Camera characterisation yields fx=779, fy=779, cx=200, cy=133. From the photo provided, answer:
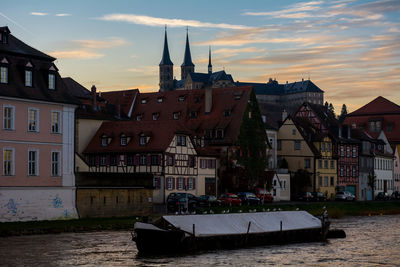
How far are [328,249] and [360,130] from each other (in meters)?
75.1

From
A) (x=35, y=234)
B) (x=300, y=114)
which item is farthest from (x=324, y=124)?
(x=35, y=234)

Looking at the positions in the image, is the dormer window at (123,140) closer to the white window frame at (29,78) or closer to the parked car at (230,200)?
the parked car at (230,200)

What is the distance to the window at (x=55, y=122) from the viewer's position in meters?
56.6

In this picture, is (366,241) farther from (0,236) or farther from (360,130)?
(360,130)

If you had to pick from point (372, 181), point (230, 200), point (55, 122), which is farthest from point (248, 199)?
point (372, 181)

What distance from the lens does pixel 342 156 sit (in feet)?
363

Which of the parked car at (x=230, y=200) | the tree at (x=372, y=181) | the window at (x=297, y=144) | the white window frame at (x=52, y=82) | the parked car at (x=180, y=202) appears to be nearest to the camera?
the white window frame at (x=52, y=82)

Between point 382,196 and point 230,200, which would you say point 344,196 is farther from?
point 230,200

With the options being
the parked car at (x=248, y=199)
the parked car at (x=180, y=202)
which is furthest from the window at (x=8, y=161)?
the parked car at (x=248, y=199)

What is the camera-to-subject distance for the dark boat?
1636 inches

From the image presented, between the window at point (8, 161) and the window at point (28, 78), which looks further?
the window at point (28, 78)

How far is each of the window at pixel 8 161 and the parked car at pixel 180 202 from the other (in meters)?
17.9

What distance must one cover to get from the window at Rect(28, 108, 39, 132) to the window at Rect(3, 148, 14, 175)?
2.20 m

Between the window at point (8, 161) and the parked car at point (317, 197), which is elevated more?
the window at point (8, 161)
